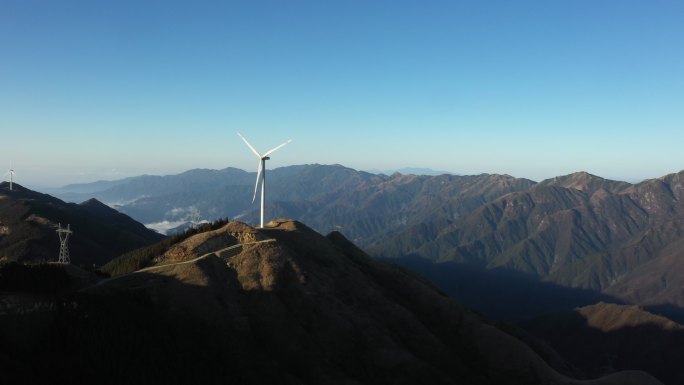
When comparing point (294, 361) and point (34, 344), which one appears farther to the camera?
point (294, 361)

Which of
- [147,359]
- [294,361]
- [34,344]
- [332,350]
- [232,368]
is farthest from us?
[332,350]

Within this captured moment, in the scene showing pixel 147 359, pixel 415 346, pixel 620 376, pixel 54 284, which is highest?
pixel 54 284

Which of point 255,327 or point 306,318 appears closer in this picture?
point 255,327

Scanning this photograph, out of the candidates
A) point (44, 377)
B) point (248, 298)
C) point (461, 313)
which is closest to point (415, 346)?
point (461, 313)

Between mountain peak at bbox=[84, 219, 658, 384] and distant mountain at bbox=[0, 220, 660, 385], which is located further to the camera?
mountain peak at bbox=[84, 219, 658, 384]

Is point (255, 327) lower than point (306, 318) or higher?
higher

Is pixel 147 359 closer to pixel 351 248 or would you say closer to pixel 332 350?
pixel 332 350

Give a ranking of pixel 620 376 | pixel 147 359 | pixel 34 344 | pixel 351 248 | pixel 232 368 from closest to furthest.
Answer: pixel 34 344 < pixel 147 359 < pixel 232 368 < pixel 620 376 < pixel 351 248

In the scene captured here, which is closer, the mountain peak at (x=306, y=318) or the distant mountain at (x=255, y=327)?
the distant mountain at (x=255, y=327)
